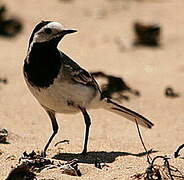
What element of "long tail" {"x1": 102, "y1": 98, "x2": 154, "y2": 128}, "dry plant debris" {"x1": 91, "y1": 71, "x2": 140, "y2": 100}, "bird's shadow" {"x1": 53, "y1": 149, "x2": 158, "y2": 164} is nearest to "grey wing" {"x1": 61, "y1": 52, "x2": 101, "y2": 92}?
"long tail" {"x1": 102, "y1": 98, "x2": 154, "y2": 128}

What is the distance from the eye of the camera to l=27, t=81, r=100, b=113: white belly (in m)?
5.70

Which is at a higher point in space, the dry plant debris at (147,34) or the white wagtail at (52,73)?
the dry plant debris at (147,34)

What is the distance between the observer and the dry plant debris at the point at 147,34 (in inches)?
488

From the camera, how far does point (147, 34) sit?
12.5 m

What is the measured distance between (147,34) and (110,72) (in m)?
2.24

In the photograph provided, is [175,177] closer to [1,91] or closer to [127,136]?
[127,136]

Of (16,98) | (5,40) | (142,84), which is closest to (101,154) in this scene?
(16,98)

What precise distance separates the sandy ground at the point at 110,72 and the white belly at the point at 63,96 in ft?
1.54

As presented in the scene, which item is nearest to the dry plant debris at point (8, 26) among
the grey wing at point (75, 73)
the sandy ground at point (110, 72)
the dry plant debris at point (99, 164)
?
the sandy ground at point (110, 72)

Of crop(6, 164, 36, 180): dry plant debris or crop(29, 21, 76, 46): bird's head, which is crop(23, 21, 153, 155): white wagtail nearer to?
crop(29, 21, 76, 46): bird's head

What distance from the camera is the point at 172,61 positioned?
11508mm

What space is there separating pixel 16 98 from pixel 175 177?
14.3 ft

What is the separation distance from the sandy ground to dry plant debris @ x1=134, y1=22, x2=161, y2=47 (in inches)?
8.8

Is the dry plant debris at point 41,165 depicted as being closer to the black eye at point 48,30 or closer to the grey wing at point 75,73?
the grey wing at point 75,73
